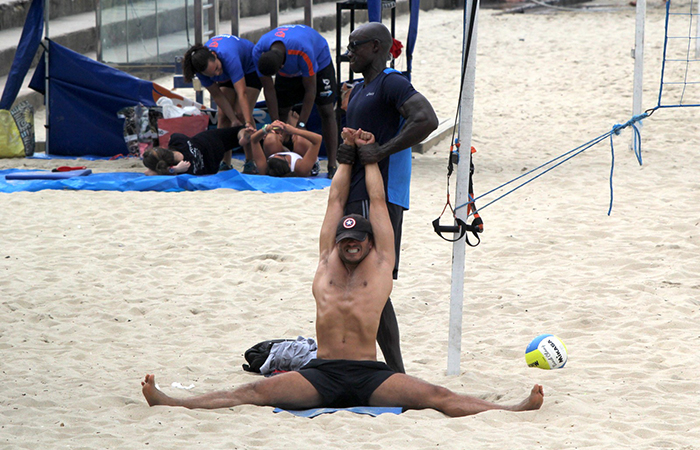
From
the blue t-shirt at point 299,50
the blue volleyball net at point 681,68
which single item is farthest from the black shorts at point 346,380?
the blue volleyball net at point 681,68

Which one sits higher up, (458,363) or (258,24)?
(258,24)

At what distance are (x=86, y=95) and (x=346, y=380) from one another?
6.53 metres

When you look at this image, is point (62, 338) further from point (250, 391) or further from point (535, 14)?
point (535, 14)

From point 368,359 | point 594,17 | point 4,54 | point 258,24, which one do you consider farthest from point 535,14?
point 368,359

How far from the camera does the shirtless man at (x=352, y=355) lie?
323 cm

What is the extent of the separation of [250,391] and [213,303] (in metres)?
1.58

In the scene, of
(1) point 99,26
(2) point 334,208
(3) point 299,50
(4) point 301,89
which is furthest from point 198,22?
(2) point 334,208

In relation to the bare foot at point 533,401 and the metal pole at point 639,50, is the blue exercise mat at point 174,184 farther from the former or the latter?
the bare foot at point 533,401

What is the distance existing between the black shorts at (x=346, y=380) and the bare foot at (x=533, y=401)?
54cm

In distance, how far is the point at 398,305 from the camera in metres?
4.74

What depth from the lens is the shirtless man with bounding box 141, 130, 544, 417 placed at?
3232mm

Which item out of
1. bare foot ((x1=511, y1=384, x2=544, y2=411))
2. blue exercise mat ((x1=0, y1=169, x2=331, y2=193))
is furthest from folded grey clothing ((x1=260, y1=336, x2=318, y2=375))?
blue exercise mat ((x1=0, y1=169, x2=331, y2=193))

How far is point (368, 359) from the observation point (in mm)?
3355

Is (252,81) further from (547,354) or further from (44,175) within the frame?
(547,354)
